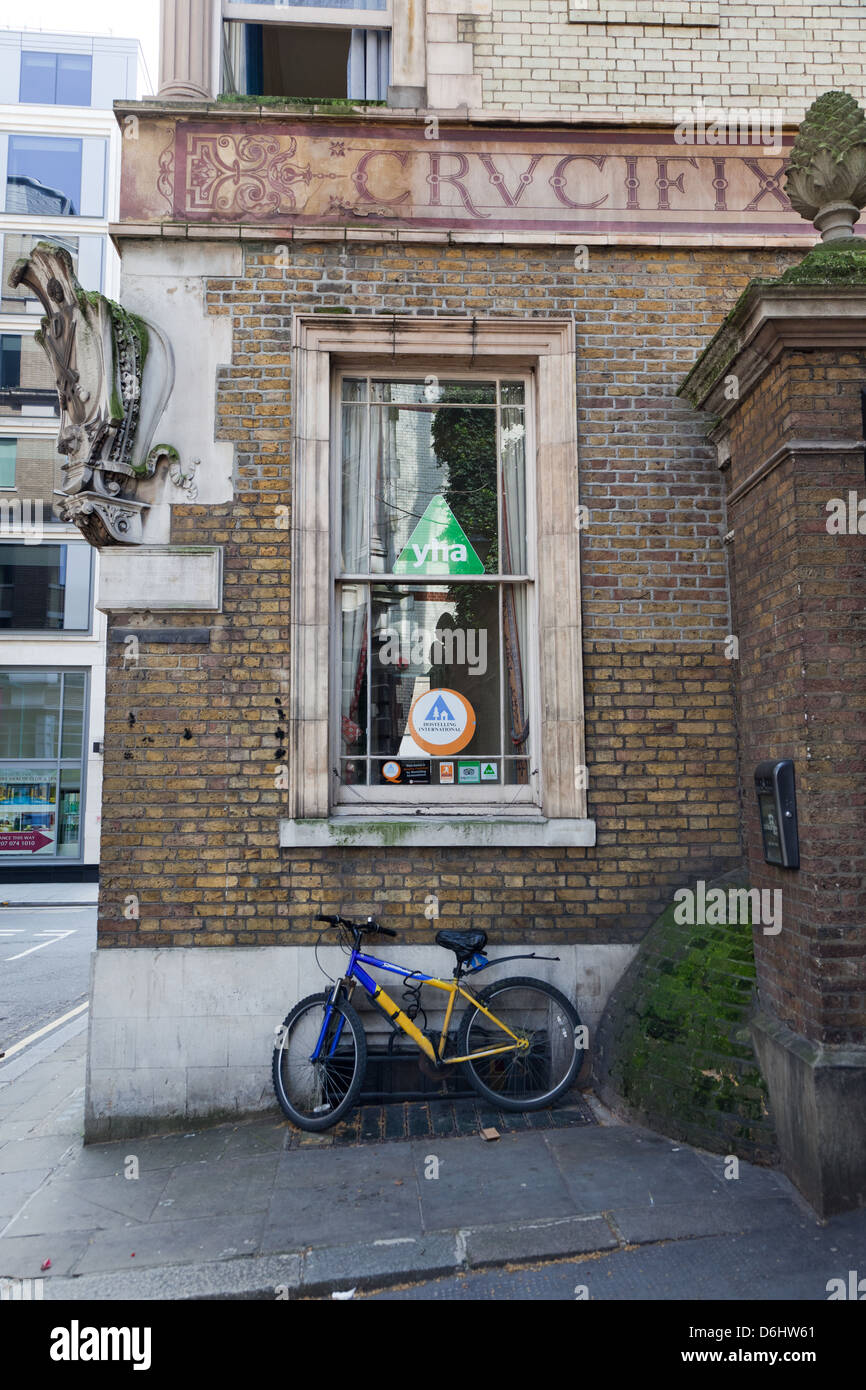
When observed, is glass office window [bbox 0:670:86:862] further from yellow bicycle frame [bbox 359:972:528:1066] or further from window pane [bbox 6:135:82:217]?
yellow bicycle frame [bbox 359:972:528:1066]

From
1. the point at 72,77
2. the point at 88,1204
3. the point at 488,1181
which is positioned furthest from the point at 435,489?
the point at 72,77

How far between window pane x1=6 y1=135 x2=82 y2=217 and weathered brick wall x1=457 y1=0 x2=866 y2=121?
23.8 meters

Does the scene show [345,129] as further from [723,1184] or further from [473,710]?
[723,1184]

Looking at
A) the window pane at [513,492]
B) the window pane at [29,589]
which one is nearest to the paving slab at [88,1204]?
the window pane at [513,492]

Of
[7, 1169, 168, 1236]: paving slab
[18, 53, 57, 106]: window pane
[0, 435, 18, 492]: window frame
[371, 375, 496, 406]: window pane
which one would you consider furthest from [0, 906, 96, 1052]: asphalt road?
[18, 53, 57, 106]: window pane

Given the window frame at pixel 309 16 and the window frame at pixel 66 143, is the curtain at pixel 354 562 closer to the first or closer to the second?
the window frame at pixel 309 16

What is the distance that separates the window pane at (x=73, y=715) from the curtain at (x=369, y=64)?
1937 cm

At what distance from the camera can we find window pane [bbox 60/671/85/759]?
75.0 feet

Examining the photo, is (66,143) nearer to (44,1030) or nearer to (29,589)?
(29,589)

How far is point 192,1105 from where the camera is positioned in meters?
4.97

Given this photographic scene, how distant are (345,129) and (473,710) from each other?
381 centimetres

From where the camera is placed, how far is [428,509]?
5.67 meters

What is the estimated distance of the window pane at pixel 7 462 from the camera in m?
23.4
